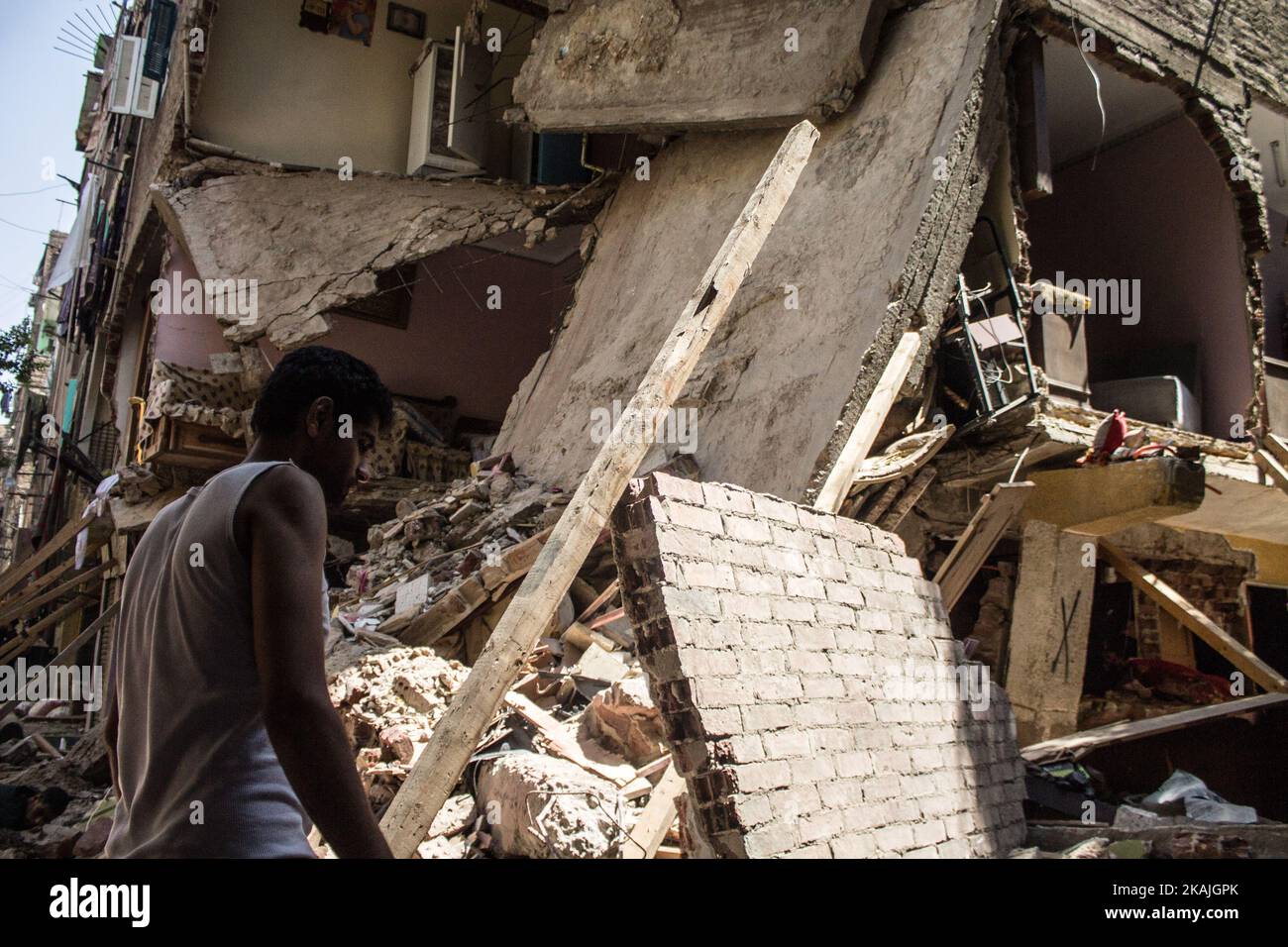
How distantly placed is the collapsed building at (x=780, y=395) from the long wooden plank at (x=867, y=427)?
24 mm

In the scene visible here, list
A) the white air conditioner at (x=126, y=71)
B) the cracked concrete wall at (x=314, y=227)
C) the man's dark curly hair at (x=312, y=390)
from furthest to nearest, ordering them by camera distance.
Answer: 1. the white air conditioner at (x=126, y=71)
2. the cracked concrete wall at (x=314, y=227)
3. the man's dark curly hair at (x=312, y=390)

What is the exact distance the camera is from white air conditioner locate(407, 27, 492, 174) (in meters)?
11.0

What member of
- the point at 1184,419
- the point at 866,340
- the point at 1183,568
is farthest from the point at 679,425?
the point at 1183,568

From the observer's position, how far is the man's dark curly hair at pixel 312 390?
5.72 ft

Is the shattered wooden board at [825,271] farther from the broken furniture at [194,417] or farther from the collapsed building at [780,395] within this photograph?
the broken furniture at [194,417]

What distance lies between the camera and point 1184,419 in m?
7.99

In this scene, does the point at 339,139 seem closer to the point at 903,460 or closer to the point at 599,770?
the point at 903,460

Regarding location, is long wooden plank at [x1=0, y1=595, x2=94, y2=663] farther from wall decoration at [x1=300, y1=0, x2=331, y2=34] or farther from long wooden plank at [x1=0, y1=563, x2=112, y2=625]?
wall decoration at [x1=300, y1=0, x2=331, y2=34]

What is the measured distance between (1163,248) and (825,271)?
447 cm

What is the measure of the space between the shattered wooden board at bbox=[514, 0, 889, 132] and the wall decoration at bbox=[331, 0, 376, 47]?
3461mm

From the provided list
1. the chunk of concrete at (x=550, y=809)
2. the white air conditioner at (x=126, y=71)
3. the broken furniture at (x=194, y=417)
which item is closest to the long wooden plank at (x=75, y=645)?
the broken furniture at (x=194, y=417)

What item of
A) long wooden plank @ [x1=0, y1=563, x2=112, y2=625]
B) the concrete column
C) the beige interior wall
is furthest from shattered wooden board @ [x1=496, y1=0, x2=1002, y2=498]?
long wooden plank @ [x1=0, y1=563, x2=112, y2=625]

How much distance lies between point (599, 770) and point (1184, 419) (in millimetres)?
6155

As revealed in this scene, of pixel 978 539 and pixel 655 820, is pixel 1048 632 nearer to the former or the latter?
pixel 978 539
